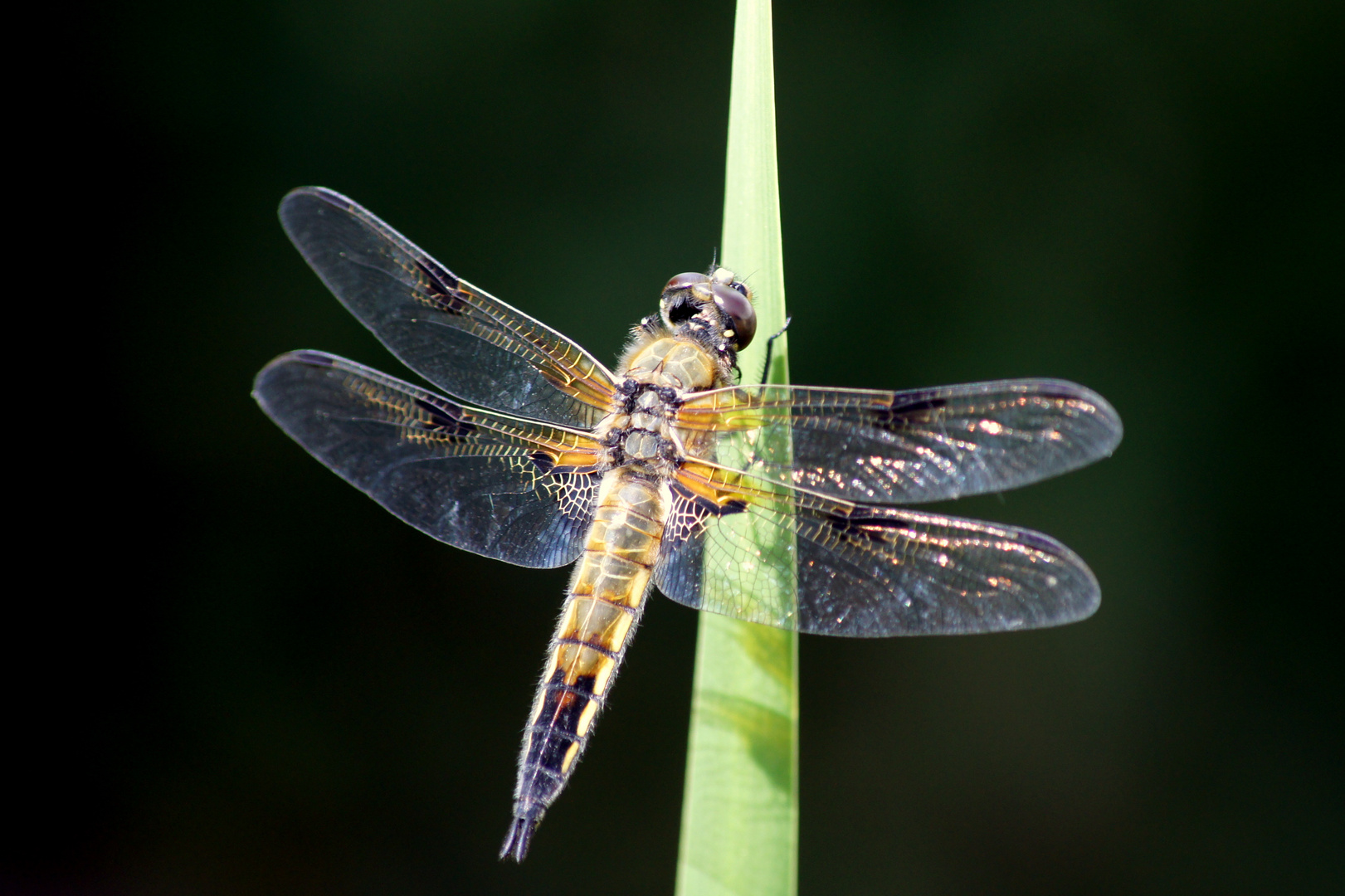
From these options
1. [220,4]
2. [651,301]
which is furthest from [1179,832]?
[220,4]

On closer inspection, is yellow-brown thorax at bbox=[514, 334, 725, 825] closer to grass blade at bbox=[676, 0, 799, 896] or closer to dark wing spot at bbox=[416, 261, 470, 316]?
grass blade at bbox=[676, 0, 799, 896]

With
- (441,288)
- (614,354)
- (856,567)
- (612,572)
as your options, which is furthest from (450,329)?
(856,567)

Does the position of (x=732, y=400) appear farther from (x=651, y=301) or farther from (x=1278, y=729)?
(x=1278, y=729)

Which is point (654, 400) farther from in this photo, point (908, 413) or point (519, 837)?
point (519, 837)

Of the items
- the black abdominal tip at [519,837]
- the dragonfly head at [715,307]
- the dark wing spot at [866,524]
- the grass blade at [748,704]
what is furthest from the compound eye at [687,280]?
the black abdominal tip at [519,837]

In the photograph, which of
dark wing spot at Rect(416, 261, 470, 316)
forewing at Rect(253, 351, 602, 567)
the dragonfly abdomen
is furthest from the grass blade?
dark wing spot at Rect(416, 261, 470, 316)
